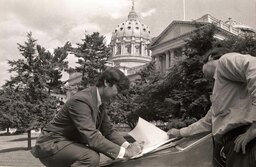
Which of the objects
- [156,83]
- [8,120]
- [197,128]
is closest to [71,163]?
[197,128]

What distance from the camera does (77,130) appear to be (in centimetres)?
330

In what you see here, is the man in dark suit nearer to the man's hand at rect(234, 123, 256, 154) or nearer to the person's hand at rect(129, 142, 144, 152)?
the person's hand at rect(129, 142, 144, 152)

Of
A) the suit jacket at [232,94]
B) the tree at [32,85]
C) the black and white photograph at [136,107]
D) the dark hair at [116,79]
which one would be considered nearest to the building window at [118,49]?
the black and white photograph at [136,107]

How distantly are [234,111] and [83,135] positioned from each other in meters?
1.29

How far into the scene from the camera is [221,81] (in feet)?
9.07

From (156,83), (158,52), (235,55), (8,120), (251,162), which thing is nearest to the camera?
(251,162)

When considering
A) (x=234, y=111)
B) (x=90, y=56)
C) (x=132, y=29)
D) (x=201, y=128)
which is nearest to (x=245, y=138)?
(x=234, y=111)

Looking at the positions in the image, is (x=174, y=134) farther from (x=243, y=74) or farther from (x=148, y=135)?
(x=243, y=74)

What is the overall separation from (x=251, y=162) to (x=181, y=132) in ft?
3.14

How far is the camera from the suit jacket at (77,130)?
308 centimetres

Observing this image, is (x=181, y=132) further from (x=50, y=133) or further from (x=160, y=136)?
(x=50, y=133)

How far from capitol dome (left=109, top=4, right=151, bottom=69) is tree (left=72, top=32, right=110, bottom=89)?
8938 centimetres

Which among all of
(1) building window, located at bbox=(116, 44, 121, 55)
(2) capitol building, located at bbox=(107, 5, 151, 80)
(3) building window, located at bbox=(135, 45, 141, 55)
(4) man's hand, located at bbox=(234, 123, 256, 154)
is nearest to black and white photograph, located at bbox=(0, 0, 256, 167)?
(4) man's hand, located at bbox=(234, 123, 256, 154)

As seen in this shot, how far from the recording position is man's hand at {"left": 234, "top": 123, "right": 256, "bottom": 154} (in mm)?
2365
